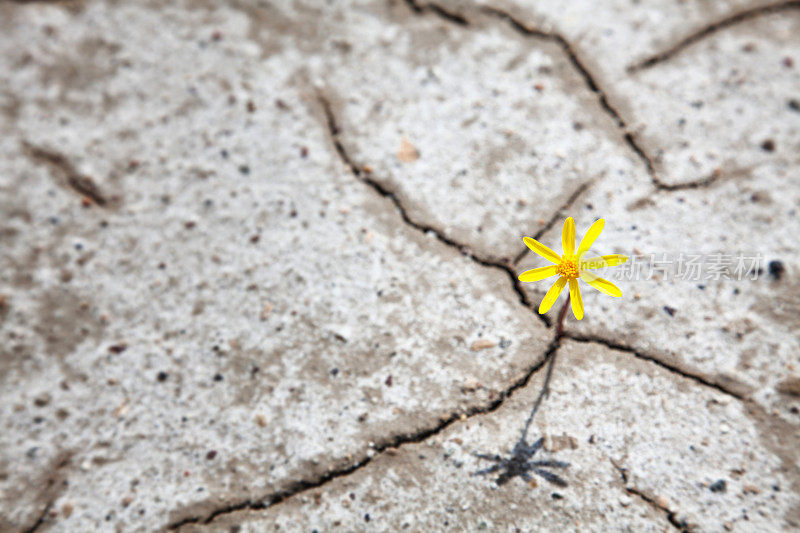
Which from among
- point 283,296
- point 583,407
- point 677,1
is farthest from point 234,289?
point 677,1

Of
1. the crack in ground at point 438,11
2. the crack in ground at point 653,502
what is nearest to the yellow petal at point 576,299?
the crack in ground at point 653,502

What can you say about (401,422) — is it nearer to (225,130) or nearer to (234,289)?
(234,289)

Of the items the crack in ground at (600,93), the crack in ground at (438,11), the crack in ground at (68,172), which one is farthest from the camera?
the crack in ground at (438,11)

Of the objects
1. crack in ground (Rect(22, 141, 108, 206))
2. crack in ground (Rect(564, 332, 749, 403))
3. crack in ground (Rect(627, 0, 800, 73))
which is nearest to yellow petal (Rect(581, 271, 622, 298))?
crack in ground (Rect(564, 332, 749, 403))

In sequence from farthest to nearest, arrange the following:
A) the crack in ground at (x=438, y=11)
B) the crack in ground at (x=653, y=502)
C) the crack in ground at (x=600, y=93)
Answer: the crack in ground at (x=438, y=11) → the crack in ground at (x=600, y=93) → the crack in ground at (x=653, y=502)

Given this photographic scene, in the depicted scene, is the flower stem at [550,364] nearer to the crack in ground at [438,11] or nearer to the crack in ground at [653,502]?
the crack in ground at [653,502]

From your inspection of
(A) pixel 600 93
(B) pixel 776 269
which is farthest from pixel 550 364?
(A) pixel 600 93

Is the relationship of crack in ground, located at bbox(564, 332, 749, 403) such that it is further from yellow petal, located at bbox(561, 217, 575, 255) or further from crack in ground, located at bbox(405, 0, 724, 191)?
crack in ground, located at bbox(405, 0, 724, 191)
